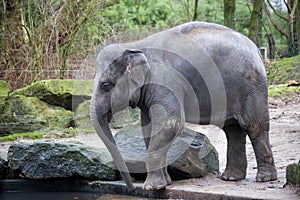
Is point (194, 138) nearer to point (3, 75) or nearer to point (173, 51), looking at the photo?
point (173, 51)

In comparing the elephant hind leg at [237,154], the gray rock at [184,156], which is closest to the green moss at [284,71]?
the gray rock at [184,156]

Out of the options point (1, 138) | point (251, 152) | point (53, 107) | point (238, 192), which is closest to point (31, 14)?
point (53, 107)

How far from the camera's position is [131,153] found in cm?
793

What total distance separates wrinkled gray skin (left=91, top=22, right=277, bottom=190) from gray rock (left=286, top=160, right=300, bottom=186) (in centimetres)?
65

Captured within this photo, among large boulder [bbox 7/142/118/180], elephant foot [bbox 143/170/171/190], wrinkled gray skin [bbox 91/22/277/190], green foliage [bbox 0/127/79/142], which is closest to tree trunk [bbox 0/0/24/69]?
green foliage [bbox 0/127/79/142]

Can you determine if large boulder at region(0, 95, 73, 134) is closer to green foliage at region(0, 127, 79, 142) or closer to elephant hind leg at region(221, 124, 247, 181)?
green foliage at region(0, 127, 79, 142)

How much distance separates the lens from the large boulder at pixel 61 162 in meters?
8.02

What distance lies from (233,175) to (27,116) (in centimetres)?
646

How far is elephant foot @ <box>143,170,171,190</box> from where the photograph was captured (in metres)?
7.16

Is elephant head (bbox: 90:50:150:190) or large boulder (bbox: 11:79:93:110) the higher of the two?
elephant head (bbox: 90:50:150:190)

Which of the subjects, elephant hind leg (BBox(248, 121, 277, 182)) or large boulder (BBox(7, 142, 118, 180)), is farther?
large boulder (BBox(7, 142, 118, 180))

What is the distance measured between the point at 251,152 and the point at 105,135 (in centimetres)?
389

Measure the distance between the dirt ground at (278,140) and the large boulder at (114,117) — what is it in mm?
860

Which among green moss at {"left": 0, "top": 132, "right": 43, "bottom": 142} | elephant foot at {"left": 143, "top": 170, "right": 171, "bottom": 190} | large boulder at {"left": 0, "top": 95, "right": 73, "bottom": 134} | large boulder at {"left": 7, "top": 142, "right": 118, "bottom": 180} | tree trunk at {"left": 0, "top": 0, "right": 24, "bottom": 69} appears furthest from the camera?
tree trunk at {"left": 0, "top": 0, "right": 24, "bottom": 69}
